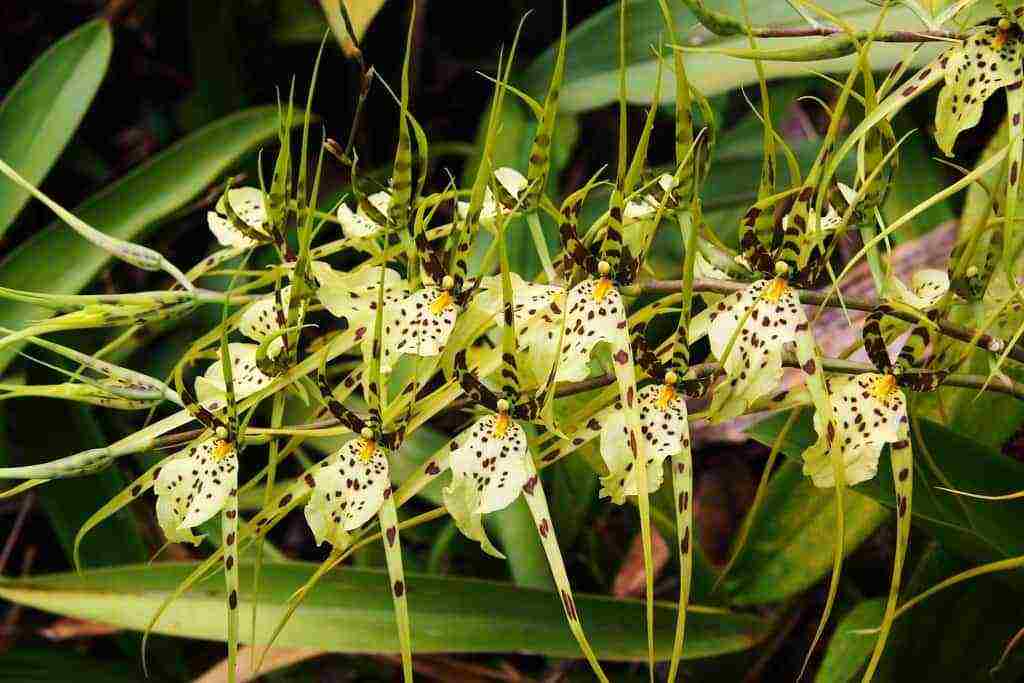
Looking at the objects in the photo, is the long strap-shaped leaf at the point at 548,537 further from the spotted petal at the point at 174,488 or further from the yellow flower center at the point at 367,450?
the spotted petal at the point at 174,488

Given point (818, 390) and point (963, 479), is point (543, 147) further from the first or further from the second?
point (963, 479)

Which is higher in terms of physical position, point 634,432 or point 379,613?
point 634,432

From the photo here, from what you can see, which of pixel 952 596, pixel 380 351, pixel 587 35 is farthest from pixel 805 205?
pixel 587 35

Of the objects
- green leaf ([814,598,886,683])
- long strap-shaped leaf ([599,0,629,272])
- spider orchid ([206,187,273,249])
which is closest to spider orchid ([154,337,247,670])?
spider orchid ([206,187,273,249])

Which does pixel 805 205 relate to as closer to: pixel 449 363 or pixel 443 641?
pixel 449 363

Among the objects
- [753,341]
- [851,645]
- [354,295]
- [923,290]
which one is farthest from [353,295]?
Answer: [851,645]
